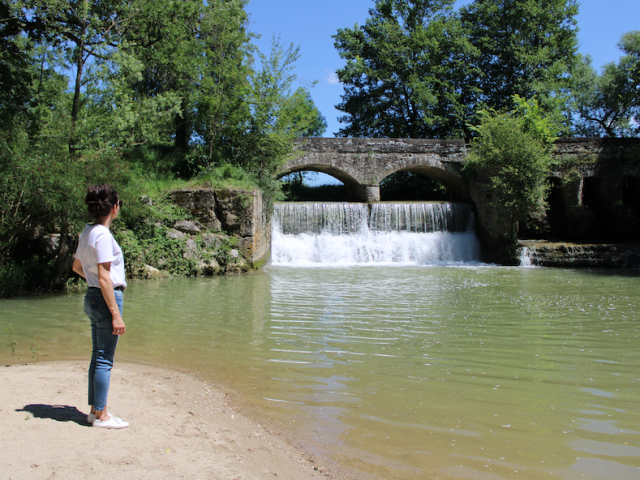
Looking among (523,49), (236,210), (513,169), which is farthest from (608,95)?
(236,210)

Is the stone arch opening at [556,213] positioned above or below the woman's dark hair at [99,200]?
above

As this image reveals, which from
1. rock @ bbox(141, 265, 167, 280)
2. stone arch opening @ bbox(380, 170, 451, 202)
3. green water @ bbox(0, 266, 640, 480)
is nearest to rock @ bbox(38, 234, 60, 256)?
green water @ bbox(0, 266, 640, 480)

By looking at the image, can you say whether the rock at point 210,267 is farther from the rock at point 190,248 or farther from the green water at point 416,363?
the green water at point 416,363

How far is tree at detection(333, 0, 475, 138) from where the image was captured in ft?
83.5

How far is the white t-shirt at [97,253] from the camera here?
3.00 meters

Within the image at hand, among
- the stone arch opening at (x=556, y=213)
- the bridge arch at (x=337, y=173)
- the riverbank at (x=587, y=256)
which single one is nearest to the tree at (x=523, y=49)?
the stone arch opening at (x=556, y=213)

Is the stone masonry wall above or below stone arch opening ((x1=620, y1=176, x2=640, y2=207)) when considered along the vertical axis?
below

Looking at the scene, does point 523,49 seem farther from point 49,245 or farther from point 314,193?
point 49,245

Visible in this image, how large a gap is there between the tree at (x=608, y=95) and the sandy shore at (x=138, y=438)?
28745 mm

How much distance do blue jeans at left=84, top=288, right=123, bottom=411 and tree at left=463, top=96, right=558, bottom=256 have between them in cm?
1601

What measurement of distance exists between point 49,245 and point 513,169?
14652 mm

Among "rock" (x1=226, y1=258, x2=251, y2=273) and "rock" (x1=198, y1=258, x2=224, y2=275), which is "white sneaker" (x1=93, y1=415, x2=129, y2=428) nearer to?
"rock" (x1=198, y1=258, x2=224, y2=275)

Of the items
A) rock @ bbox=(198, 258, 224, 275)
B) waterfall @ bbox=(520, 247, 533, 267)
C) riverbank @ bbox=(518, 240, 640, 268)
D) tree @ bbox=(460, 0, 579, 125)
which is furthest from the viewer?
tree @ bbox=(460, 0, 579, 125)

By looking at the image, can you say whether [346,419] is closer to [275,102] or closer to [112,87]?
[112,87]
